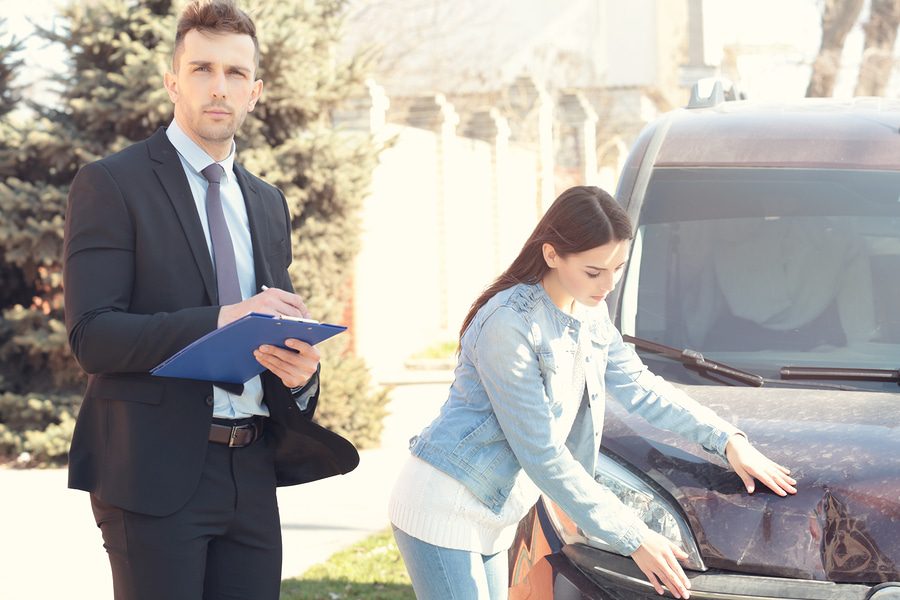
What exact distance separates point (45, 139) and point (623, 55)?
3879 centimetres

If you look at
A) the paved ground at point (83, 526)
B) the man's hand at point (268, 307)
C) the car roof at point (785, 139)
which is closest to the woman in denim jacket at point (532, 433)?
the man's hand at point (268, 307)

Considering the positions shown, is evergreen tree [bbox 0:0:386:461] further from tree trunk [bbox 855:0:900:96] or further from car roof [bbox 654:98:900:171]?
tree trunk [bbox 855:0:900:96]

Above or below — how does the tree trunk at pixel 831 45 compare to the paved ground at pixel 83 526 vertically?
above

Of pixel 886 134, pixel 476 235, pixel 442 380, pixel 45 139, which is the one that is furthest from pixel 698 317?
pixel 476 235

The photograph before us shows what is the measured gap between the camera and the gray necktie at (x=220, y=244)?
135 inches

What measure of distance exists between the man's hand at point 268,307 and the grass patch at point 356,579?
3.33 metres

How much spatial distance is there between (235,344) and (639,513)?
1.12 metres

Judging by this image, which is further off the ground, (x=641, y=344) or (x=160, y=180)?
(x=160, y=180)

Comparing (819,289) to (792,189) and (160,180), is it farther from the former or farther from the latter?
(160,180)

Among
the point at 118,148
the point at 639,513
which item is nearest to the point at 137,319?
the point at 639,513

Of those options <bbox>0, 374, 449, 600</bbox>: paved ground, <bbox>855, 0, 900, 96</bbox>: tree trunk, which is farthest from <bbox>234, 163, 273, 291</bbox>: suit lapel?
<bbox>855, 0, 900, 96</bbox>: tree trunk

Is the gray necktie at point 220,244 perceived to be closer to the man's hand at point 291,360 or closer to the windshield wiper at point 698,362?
the man's hand at point 291,360

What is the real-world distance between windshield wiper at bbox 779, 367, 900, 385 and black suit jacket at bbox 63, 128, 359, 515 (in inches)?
71.6

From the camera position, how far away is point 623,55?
47438 millimetres
